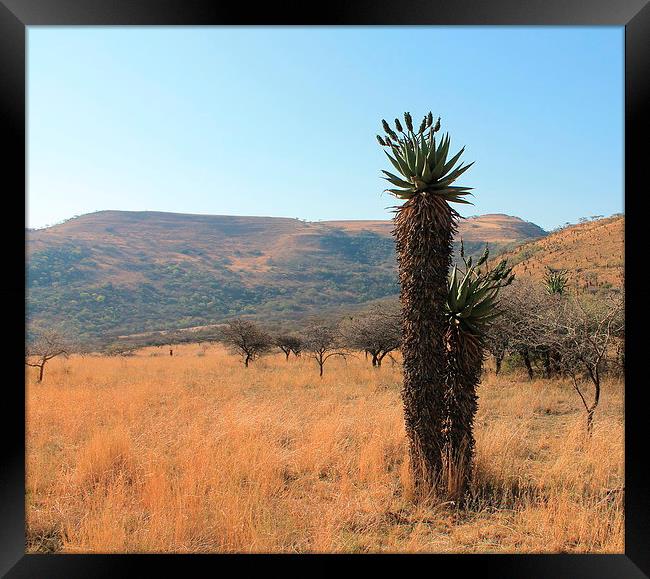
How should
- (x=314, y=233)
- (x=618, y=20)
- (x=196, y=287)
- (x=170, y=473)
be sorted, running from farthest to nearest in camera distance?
(x=314, y=233) → (x=196, y=287) → (x=170, y=473) → (x=618, y=20)

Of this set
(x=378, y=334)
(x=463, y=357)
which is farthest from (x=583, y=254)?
(x=463, y=357)

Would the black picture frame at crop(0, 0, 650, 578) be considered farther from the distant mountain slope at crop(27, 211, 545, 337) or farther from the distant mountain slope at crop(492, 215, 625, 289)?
the distant mountain slope at crop(27, 211, 545, 337)

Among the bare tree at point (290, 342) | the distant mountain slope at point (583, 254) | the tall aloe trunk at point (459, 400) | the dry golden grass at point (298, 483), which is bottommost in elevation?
the bare tree at point (290, 342)

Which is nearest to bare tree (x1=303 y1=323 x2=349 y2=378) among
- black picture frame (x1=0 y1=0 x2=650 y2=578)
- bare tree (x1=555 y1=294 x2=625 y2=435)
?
bare tree (x1=555 y1=294 x2=625 y2=435)

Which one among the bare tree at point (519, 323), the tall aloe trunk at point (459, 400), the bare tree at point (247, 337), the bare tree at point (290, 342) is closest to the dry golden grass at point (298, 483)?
the tall aloe trunk at point (459, 400)

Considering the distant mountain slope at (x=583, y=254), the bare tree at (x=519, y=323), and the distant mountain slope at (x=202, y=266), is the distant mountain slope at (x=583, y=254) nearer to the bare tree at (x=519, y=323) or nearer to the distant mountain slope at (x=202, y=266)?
the bare tree at (x=519, y=323)

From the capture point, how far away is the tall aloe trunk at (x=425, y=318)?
4.16 metres

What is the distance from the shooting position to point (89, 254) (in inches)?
2662

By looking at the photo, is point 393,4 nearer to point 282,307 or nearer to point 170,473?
point 170,473

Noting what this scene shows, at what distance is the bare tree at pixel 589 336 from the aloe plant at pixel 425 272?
2583mm

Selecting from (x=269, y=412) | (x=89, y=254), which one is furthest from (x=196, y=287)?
(x=269, y=412)

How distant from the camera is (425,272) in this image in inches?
164

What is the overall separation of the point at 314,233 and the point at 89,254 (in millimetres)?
39542

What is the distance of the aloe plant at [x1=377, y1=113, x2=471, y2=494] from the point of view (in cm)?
416
